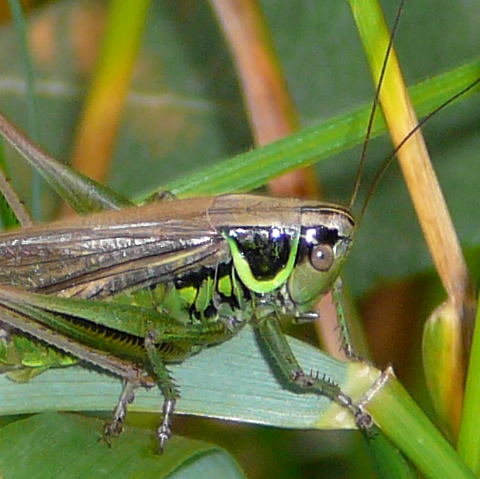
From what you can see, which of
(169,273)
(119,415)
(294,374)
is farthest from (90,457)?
(169,273)

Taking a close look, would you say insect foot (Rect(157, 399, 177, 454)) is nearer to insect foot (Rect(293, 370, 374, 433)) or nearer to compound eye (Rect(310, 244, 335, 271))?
insect foot (Rect(293, 370, 374, 433))

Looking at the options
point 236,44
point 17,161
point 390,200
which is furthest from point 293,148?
point 17,161

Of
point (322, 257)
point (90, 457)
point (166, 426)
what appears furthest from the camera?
point (322, 257)

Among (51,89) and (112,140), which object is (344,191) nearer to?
(112,140)

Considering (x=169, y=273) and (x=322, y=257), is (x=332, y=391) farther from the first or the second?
(x=169, y=273)

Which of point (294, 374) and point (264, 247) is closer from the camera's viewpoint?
point (294, 374)

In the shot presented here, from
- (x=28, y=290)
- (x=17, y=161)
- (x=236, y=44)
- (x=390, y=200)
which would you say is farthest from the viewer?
(x=17, y=161)

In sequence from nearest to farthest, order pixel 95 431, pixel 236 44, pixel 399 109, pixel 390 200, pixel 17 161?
pixel 95 431
pixel 399 109
pixel 236 44
pixel 390 200
pixel 17 161

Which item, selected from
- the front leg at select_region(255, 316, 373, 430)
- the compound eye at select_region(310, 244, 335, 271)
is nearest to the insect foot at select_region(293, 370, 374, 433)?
the front leg at select_region(255, 316, 373, 430)
